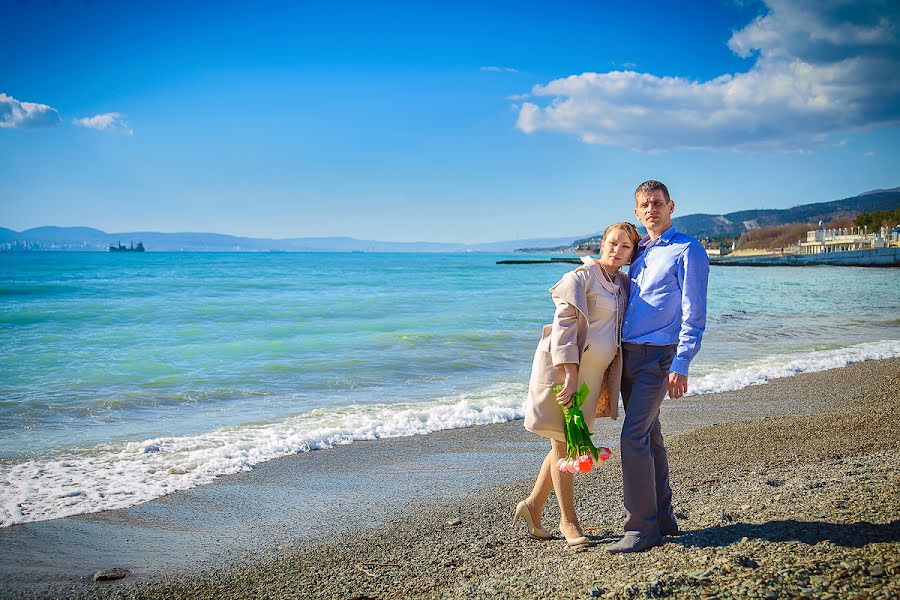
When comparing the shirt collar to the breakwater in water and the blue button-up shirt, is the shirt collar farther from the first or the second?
the breakwater in water

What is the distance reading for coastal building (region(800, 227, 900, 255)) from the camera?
8512 cm

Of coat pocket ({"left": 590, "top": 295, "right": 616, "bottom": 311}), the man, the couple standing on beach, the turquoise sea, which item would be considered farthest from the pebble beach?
coat pocket ({"left": 590, "top": 295, "right": 616, "bottom": 311})

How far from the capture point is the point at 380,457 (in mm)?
6652

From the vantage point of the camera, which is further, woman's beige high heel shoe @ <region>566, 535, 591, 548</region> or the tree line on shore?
the tree line on shore

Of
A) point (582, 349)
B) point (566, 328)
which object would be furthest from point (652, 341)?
point (566, 328)

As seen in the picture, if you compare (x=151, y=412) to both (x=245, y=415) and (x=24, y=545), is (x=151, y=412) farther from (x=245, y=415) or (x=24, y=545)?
(x=24, y=545)

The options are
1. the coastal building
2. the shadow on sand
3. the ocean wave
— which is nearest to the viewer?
the shadow on sand

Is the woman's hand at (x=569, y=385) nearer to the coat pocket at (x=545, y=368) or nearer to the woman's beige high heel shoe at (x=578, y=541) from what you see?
the coat pocket at (x=545, y=368)

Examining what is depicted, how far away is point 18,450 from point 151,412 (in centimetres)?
218

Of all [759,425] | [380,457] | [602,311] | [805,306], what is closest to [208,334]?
[380,457]

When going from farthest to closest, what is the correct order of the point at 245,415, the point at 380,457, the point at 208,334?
1. the point at 208,334
2. the point at 245,415
3. the point at 380,457

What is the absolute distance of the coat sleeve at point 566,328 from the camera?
349 cm

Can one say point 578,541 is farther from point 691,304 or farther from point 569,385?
point 691,304

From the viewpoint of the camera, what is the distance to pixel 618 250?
3.68 m
